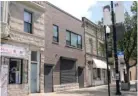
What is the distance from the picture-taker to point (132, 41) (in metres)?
25.7

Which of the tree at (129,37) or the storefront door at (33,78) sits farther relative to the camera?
the tree at (129,37)

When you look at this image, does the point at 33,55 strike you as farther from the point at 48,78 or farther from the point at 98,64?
the point at 98,64

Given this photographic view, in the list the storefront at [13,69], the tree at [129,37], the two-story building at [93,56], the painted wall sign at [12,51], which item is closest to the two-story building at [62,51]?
the two-story building at [93,56]

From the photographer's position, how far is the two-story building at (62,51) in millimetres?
22469

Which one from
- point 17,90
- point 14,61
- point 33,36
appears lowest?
point 17,90

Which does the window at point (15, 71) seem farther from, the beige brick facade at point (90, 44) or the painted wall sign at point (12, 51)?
the beige brick facade at point (90, 44)

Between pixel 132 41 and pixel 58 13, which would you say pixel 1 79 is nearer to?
pixel 58 13

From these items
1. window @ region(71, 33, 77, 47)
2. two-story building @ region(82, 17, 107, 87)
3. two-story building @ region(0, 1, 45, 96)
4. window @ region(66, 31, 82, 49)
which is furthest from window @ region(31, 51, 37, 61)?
two-story building @ region(82, 17, 107, 87)

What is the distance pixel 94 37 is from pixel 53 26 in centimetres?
1130

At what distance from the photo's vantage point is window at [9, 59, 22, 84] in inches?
697

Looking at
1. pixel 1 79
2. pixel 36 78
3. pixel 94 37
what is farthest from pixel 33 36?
pixel 94 37

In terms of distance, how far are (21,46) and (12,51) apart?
118 centimetres

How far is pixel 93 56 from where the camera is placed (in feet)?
108

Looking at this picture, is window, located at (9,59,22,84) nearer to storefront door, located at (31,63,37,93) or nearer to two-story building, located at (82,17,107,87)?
storefront door, located at (31,63,37,93)
